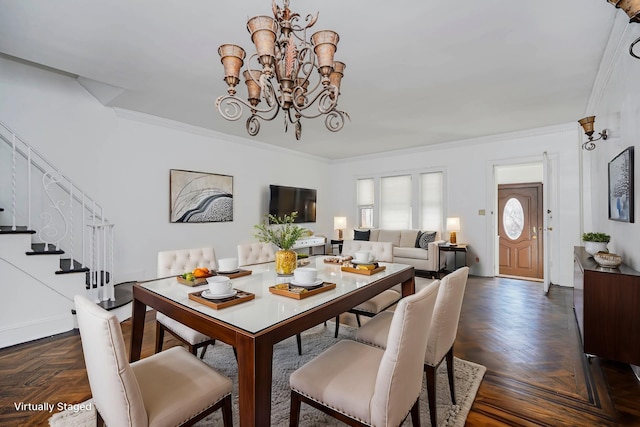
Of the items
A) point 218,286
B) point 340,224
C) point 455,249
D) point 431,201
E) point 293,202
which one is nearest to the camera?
point 218,286

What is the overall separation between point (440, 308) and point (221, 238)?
4.30 meters

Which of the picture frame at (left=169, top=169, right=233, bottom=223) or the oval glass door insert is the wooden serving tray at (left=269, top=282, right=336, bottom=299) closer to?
the picture frame at (left=169, top=169, right=233, bottom=223)

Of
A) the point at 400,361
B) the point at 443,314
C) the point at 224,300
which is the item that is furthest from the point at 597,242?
the point at 224,300

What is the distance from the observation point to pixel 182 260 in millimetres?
2590

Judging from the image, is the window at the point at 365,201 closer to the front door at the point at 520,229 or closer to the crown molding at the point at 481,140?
the crown molding at the point at 481,140

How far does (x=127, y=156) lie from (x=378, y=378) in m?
4.37

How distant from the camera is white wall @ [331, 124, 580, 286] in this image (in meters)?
4.80

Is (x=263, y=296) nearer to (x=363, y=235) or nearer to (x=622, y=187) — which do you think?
(x=622, y=187)

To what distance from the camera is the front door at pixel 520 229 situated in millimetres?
5789

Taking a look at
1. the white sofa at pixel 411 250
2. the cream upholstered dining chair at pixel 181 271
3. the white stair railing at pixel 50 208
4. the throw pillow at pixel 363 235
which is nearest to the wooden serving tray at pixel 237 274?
the cream upholstered dining chair at pixel 181 271

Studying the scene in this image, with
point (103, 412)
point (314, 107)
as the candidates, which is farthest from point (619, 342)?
point (314, 107)

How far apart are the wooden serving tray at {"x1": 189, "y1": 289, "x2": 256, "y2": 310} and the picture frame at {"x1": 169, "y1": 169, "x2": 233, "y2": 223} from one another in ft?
11.0

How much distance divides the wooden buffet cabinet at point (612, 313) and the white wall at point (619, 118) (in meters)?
0.20

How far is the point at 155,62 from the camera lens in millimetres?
2779
